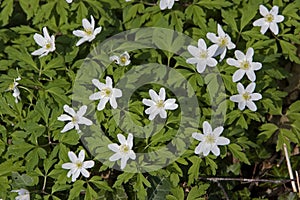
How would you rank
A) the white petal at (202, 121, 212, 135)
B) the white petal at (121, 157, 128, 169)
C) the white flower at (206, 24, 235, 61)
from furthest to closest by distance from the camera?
the white flower at (206, 24, 235, 61)
the white petal at (202, 121, 212, 135)
the white petal at (121, 157, 128, 169)

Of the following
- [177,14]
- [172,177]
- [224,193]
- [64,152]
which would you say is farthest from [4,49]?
[224,193]

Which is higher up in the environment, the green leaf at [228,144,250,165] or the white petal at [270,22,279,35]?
the white petal at [270,22,279,35]

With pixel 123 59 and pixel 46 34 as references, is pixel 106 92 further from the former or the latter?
pixel 46 34

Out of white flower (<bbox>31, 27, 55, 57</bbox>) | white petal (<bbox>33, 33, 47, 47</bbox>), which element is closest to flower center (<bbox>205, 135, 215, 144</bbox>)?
white flower (<bbox>31, 27, 55, 57</bbox>)

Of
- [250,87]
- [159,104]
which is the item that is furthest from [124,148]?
[250,87]

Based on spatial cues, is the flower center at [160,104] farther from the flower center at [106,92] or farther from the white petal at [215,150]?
the white petal at [215,150]

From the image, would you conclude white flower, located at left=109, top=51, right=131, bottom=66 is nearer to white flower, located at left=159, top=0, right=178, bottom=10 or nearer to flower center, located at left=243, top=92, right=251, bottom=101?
white flower, located at left=159, top=0, right=178, bottom=10
